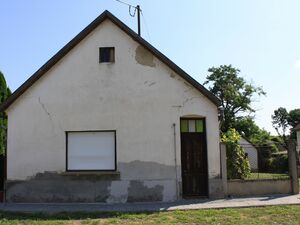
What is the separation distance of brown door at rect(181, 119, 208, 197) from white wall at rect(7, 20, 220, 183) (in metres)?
0.34

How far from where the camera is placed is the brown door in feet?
48.1

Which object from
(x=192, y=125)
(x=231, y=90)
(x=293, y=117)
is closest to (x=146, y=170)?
(x=192, y=125)

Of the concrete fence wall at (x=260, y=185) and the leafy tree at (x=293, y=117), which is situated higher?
the leafy tree at (x=293, y=117)

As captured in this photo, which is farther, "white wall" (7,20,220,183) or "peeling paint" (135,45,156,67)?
"peeling paint" (135,45,156,67)

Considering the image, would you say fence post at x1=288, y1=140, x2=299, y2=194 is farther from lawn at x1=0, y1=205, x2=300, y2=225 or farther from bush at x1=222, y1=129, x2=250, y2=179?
lawn at x1=0, y1=205, x2=300, y2=225

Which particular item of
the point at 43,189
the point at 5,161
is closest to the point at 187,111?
the point at 43,189

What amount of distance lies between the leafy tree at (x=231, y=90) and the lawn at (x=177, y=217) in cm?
4823

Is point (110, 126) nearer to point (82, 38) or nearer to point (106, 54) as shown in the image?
point (106, 54)

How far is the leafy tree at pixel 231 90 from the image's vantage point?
61281 mm

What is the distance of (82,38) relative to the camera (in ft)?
48.6

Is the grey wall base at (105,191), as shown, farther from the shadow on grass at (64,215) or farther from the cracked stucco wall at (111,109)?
the shadow on grass at (64,215)

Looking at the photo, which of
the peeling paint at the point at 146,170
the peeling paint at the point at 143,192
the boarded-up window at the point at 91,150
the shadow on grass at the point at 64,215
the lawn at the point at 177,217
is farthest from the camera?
the boarded-up window at the point at 91,150

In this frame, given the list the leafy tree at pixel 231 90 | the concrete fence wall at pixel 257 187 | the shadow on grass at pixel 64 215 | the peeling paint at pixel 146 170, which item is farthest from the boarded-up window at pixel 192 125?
the leafy tree at pixel 231 90

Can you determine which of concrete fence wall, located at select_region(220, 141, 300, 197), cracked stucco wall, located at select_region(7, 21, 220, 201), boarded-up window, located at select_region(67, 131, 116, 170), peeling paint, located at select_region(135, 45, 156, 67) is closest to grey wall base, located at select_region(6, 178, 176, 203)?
cracked stucco wall, located at select_region(7, 21, 220, 201)
